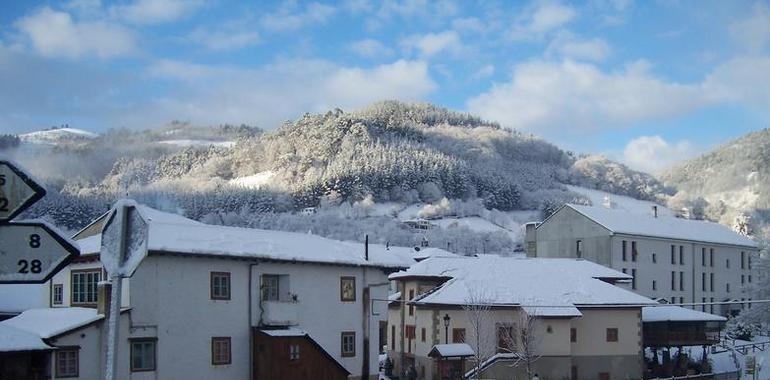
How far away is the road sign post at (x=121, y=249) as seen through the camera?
6.76m

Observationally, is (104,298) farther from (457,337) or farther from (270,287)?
(457,337)

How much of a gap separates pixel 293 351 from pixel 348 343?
510 centimetres

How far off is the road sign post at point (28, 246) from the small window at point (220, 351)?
87.1ft

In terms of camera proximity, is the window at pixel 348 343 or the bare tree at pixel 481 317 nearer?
the window at pixel 348 343

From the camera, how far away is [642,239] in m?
72.4

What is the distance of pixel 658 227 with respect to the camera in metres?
76.0

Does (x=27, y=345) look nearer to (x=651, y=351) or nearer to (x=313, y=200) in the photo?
(x=651, y=351)

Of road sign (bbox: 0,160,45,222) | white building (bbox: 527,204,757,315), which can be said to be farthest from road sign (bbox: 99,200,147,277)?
white building (bbox: 527,204,757,315)

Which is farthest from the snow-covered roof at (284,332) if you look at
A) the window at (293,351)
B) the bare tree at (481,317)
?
the bare tree at (481,317)

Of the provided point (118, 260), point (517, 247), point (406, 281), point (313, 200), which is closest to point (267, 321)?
point (406, 281)

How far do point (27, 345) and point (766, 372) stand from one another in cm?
4315

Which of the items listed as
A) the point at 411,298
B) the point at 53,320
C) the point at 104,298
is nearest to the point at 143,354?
the point at 104,298

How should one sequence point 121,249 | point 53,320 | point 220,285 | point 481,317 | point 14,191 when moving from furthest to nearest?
1. point 481,317
2. point 220,285
3. point 53,320
4. point 121,249
5. point 14,191

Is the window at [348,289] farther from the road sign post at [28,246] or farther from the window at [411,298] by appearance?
the road sign post at [28,246]
